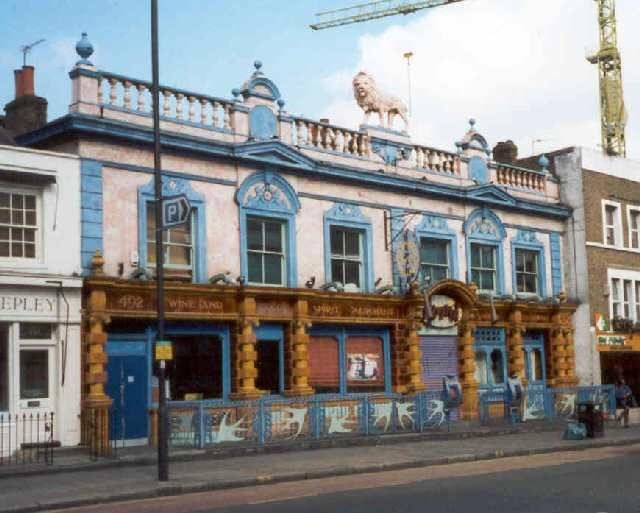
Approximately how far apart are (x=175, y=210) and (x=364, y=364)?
38.6 feet

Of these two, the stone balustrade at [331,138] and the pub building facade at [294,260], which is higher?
the stone balustrade at [331,138]

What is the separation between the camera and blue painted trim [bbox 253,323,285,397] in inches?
1005

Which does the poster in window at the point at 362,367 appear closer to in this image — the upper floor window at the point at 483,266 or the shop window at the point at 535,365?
the upper floor window at the point at 483,266

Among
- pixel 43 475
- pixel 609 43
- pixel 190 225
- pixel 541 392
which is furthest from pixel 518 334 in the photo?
pixel 609 43

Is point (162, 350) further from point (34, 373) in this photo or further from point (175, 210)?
point (34, 373)

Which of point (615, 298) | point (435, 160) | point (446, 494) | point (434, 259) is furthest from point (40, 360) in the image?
point (615, 298)

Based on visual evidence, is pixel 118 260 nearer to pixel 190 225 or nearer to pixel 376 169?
pixel 190 225

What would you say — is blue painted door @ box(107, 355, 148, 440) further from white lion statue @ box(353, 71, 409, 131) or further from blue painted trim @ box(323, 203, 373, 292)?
A: white lion statue @ box(353, 71, 409, 131)

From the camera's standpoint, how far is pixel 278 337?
25922mm

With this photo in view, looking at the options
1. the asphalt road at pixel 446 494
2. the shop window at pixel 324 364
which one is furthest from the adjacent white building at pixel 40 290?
the shop window at pixel 324 364

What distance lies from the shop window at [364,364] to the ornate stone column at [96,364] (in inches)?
325

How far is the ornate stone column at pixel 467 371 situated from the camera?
30344 mm

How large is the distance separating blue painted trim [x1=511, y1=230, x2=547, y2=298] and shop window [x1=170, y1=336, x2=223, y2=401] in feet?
41.3

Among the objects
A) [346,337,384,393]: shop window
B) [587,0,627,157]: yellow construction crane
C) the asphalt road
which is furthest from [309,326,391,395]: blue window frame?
[587,0,627,157]: yellow construction crane
